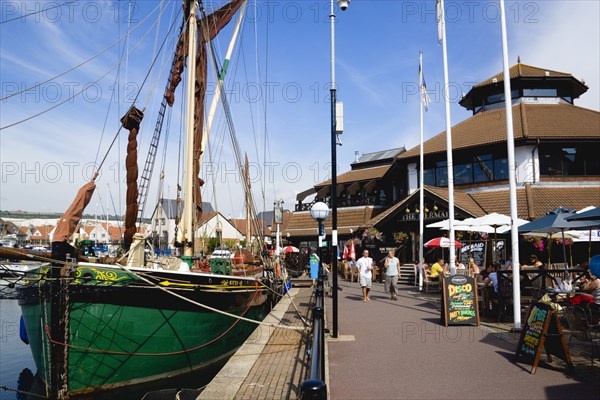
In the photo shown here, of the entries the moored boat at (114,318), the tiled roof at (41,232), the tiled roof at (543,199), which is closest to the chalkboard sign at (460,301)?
the moored boat at (114,318)

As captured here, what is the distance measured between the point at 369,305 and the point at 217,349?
507 cm

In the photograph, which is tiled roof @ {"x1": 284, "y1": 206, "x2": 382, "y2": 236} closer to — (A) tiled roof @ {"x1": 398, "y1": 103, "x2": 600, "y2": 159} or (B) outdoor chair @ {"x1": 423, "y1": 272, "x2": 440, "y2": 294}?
(A) tiled roof @ {"x1": 398, "y1": 103, "x2": 600, "y2": 159}

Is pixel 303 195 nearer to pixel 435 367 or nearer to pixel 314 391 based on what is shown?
pixel 435 367

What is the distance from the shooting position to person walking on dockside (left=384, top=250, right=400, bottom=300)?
15399 millimetres

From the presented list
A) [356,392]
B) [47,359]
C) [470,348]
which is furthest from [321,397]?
[47,359]

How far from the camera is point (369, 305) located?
1458 cm

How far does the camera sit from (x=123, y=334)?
9922 millimetres

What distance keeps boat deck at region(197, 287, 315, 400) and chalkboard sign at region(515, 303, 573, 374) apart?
11.0 feet

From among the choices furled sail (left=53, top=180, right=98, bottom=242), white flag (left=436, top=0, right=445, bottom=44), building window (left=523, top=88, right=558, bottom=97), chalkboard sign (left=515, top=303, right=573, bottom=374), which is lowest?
chalkboard sign (left=515, top=303, right=573, bottom=374)

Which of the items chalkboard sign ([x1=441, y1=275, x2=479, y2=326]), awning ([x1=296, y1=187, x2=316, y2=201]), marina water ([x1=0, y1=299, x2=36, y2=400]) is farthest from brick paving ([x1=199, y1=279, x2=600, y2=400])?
awning ([x1=296, y1=187, x2=316, y2=201])

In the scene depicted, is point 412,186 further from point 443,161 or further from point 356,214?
point 356,214

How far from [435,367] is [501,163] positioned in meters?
20.0

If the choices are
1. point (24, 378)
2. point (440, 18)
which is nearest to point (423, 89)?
point (440, 18)

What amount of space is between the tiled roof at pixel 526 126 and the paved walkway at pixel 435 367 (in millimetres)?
16355
